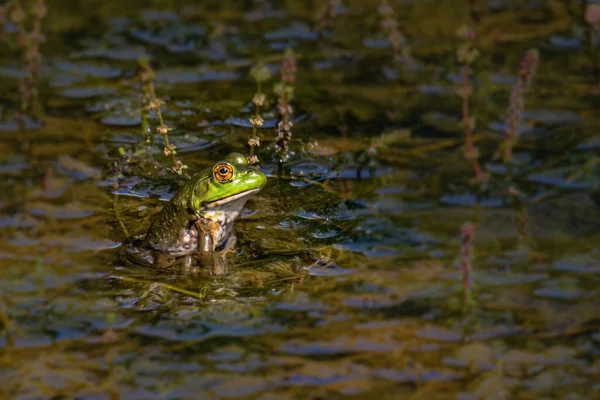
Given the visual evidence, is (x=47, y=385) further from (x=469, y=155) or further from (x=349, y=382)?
(x=469, y=155)

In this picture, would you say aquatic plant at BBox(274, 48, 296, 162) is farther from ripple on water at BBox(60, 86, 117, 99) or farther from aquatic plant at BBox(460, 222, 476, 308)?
ripple on water at BBox(60, 86, 117, 99)

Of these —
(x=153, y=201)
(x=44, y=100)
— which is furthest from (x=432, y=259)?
(x=44, y=100)

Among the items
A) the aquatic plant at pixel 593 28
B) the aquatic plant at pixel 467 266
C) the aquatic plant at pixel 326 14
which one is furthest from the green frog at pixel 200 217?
the aquatic plant at pixel 593 28

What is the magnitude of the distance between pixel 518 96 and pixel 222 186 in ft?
8.45

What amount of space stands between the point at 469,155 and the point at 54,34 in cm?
483

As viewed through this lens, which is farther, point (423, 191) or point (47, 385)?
point (423, 191)

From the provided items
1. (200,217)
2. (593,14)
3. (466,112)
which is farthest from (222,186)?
(593,14)

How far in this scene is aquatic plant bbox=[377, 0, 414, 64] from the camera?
25.8 ft

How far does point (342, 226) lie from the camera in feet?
18.7

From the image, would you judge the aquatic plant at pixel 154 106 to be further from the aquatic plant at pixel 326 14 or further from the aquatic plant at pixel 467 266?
the aquatic plant at pixel 326 14

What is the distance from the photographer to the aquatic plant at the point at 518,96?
6066 mm

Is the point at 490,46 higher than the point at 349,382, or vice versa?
the point at 490,46

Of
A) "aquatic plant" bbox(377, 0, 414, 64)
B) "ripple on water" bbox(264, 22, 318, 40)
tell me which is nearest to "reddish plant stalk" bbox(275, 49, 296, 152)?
"aquatic plant" bbox(377, 0, 414, 64)

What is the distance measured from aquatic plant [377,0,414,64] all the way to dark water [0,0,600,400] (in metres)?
0.08
